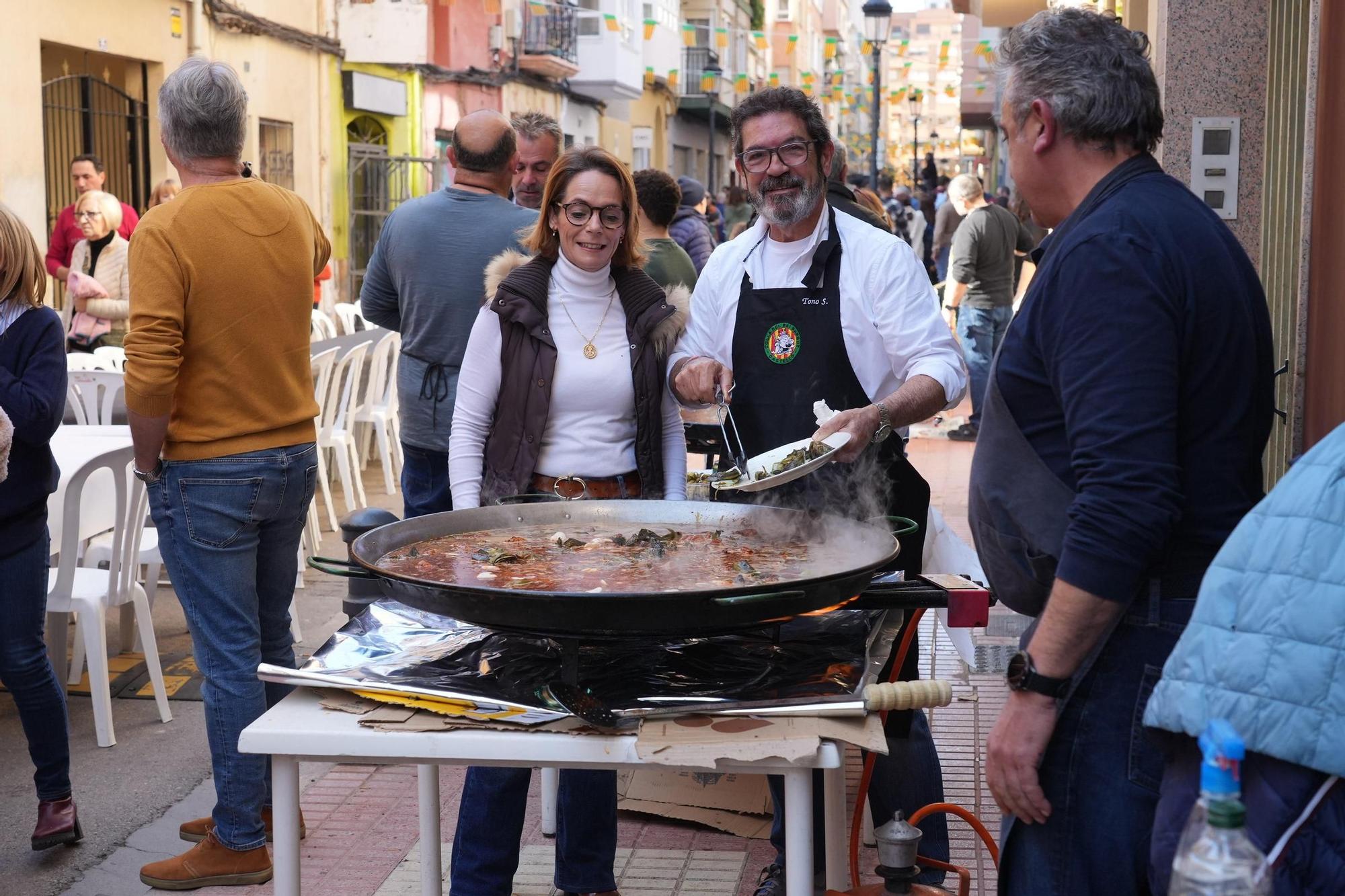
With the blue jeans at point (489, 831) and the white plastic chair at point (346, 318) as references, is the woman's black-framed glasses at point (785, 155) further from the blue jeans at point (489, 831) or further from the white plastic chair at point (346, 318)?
the white plastic chair at point (346, 318)

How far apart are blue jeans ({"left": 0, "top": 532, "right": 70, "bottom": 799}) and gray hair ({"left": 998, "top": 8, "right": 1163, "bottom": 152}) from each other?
9.89 feet

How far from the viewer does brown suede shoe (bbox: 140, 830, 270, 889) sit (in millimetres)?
3848

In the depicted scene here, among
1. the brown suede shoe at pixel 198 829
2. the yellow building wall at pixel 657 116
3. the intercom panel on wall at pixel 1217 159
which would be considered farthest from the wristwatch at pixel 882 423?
the yellow building wall at pixel 657 116

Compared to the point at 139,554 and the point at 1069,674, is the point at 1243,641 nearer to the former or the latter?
the point at 1069,674

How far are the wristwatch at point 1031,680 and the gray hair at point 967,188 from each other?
10048mm

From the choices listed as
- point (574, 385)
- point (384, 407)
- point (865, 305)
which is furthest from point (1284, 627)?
point (384, 407)

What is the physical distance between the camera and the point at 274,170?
17.9 metres

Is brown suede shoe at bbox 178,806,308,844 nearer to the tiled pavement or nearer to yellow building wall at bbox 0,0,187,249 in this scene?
the tiled pavement

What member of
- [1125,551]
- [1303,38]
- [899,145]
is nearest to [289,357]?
[1125,551]

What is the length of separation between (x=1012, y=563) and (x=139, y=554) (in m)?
4.28

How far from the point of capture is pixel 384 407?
9695 millimetres

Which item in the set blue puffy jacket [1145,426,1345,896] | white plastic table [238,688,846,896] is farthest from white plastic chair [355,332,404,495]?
blue puffy jacket [1145,426,1345,896]

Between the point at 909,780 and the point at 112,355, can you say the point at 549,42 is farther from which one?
the point at 909,780

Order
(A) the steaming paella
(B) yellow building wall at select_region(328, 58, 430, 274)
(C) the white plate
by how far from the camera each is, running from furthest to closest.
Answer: (B) yellow building wall at select_region(328, 58, 430, 274) → (C) the white plate → (A) the steaming paella
